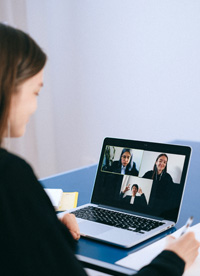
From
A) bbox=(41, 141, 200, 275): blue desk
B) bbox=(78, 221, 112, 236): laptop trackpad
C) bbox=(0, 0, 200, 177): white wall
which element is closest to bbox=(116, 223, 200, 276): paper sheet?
bbox=(41, 141, 200, 275): blue desk

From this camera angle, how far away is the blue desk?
966 mm

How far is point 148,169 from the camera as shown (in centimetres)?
125

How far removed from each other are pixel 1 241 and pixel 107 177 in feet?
2.15

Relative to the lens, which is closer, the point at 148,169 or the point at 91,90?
the point at 148,169

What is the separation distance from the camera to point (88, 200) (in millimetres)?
1405

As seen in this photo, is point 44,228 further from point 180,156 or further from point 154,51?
point 154,51

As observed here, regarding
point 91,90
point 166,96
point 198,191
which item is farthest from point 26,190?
point 91,90

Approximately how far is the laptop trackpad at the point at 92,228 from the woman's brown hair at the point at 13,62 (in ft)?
1.46

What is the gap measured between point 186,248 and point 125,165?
1.39ft

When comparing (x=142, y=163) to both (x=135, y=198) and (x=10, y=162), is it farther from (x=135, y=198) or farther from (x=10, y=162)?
(x=10, y=162)

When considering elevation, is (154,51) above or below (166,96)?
above

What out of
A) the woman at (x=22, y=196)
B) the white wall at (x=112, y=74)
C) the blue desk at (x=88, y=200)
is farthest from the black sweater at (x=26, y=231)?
the white wall at (x=112, y=74)

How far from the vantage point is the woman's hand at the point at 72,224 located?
1091 millimetres

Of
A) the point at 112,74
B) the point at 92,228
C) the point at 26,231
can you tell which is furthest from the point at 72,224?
the point at 112,74
